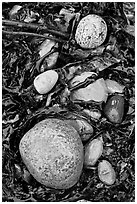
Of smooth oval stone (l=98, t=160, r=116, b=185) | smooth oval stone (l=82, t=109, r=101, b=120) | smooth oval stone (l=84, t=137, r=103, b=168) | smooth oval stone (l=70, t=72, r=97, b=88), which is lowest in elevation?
smooth oval stone (l=98, t=160, r=116, b=185)

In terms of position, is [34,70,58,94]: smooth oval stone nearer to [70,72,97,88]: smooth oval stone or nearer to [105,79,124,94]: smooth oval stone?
[70,72,97,88]: smooth oval stone


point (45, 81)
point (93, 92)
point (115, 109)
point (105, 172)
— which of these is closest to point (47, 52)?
point (45, 81)

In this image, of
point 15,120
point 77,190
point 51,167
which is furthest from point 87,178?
point 15,120

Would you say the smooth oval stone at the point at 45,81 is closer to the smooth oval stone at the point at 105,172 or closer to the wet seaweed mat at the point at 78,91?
the wet seaweed mat at the point at 78,91

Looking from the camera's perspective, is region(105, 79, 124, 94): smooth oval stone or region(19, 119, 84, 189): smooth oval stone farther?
region(105, 79, 124, 94): smooth oval stone

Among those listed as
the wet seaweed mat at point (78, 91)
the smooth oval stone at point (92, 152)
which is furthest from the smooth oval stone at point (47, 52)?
the smooth oval stone at point (92, 152)

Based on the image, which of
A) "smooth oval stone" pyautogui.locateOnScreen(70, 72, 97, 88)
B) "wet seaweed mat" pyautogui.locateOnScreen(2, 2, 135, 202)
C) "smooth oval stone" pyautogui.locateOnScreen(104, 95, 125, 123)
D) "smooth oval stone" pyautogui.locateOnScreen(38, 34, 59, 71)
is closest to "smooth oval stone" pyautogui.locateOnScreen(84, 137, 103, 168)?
"wet seaweed mat" pyautogui.locateOnScreen(2, 2, 135, 202)

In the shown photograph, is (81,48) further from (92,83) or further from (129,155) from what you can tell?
(129,155)

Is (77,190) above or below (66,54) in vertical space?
below
